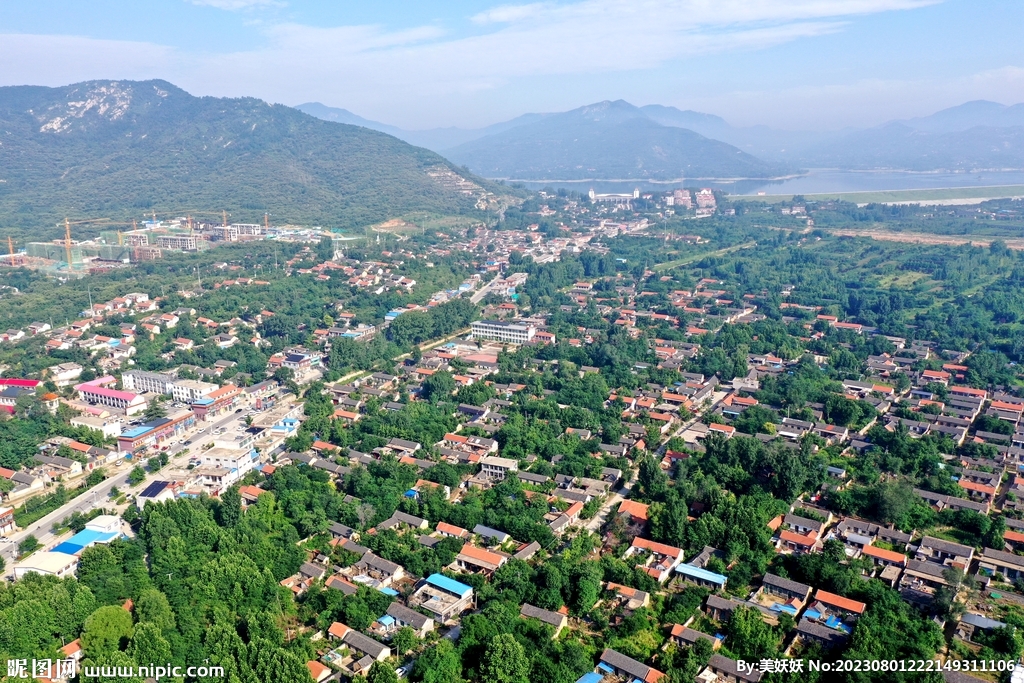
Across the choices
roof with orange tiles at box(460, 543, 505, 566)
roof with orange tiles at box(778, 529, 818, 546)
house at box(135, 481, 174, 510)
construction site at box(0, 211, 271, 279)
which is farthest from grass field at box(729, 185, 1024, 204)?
house at box(135, 481, 174, 510)

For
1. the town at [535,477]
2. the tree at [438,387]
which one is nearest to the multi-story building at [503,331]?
the town at [535,477]

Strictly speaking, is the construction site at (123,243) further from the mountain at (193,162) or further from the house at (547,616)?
the house at (547,616)

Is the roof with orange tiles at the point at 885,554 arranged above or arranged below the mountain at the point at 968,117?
below

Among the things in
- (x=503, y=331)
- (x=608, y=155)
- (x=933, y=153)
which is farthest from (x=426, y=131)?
(x=503, y=331)

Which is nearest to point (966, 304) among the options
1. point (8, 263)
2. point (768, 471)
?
point (768, 471)

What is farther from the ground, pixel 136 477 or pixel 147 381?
pixel 147 381

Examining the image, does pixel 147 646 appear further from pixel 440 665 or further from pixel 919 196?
pixel 919 196
